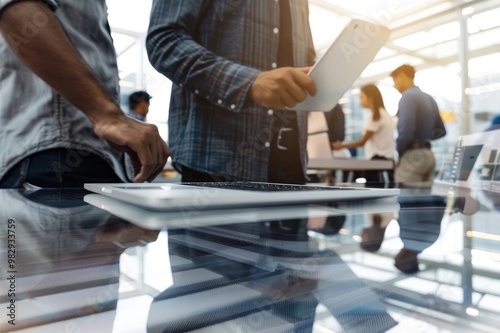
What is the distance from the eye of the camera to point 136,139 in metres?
0.65

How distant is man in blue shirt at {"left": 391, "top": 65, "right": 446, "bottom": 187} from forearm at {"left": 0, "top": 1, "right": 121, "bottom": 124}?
70.5 inches

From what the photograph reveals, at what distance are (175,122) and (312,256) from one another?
0.97m

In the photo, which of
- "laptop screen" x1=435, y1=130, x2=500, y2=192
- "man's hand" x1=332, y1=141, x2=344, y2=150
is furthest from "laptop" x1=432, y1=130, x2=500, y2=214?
"man's hand" x1=332, y1=141, x2=344, y2=150

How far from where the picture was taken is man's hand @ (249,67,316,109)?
843mm

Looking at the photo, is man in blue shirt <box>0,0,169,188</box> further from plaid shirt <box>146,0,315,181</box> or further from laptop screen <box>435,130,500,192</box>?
laptop screen <box>435,130,500,192</box>

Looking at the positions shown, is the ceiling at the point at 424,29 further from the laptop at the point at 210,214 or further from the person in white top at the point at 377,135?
the laptop at the point at 210,214

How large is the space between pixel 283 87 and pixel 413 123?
1.46 m

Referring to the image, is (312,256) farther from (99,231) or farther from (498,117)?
(498,117)

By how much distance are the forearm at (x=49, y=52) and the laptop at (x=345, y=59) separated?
0.44m

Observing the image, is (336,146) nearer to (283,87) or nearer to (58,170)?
(283,87)

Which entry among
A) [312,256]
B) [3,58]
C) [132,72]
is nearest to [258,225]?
[312,256]

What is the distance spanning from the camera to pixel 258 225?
10.8 inches

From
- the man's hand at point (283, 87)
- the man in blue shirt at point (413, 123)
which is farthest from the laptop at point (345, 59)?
the man in blue shirt at point (413, 123)

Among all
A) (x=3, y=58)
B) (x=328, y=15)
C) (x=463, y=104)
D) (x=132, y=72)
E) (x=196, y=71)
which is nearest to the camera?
(x=3, y=58)
